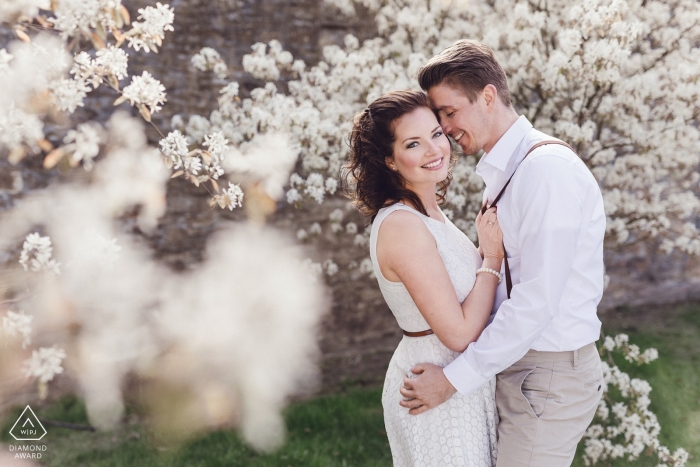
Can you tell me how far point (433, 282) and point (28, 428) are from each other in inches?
160

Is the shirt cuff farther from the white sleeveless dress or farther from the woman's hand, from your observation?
the woman's hand

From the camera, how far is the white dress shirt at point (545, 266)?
5.91ft

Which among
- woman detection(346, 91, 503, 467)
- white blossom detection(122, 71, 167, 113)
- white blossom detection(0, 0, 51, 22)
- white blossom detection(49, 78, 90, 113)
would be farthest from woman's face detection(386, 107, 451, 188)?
white blossom detection(0, 0, 51, 22)

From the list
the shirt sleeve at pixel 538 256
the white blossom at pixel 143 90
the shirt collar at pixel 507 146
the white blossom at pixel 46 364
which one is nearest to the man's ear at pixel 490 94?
the shirt collar at pixel 507 146

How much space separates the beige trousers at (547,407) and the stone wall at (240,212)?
139 inches

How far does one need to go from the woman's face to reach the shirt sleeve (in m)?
0.39

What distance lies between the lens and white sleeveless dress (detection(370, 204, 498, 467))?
202 centimetres

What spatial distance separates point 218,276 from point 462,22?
303 cm

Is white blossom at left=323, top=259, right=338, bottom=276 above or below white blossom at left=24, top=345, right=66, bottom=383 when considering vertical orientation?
above

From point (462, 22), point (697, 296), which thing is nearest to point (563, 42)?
point (462, 22)

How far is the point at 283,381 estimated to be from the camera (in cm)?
536

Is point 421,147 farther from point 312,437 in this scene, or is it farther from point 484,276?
point 312,437

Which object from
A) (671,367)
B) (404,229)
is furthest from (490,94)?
(671,367)

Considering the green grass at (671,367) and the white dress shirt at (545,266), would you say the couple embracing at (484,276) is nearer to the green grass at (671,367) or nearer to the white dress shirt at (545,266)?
the white dress shirt at (545,266)
